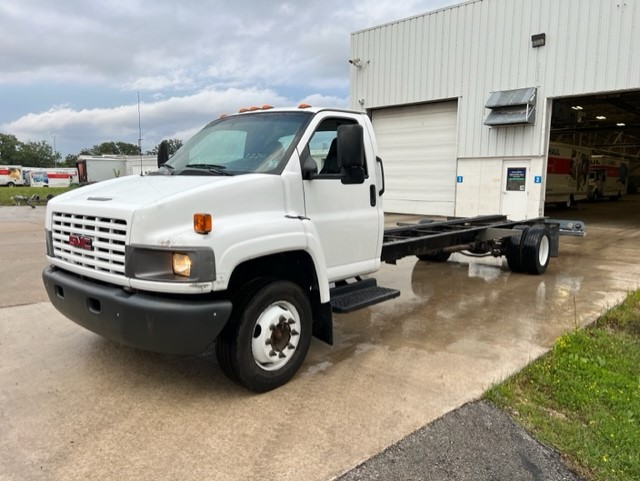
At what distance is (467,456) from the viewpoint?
321 cm

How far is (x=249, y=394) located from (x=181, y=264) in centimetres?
125

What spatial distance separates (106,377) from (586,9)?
52.9 ft

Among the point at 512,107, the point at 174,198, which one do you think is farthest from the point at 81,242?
the point at 512,107

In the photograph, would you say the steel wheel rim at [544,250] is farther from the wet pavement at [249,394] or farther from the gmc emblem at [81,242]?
the gmc emblem at [81,242]

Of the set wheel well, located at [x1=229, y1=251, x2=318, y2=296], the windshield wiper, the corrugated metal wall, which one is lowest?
wheel well, located at [x1=229, y1=251, x2=318, y2=296]

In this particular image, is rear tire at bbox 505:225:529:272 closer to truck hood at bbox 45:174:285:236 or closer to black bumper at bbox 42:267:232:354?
truck hood at bbox 45:174:285:236

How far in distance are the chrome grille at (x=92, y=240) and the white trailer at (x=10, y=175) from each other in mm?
75429

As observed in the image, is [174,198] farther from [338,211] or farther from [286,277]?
[338,211]

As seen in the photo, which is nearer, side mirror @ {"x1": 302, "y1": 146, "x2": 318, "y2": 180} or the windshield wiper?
the windshield wiper

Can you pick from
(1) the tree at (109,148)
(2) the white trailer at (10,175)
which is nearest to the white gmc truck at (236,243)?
(2) the white trailer at (10,175)

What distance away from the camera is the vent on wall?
16.2 m

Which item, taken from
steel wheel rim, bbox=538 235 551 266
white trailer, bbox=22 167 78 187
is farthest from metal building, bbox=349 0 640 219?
white trailer, bbox=22 167 78 187

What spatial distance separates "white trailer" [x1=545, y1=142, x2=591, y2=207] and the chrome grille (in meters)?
21.0

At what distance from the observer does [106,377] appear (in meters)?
4.32
